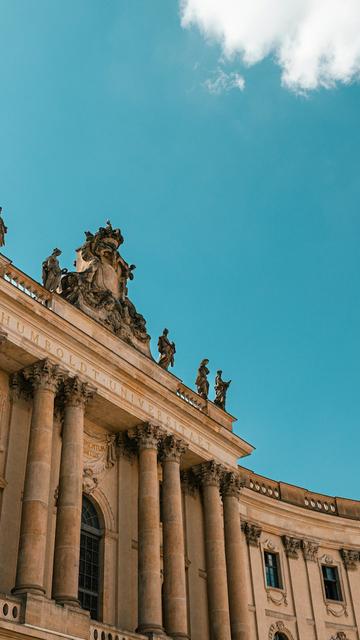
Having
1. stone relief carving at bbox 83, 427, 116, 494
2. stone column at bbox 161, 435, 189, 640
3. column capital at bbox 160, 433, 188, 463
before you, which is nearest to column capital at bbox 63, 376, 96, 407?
stone relief carving at bbox 83, 427, 116, 494

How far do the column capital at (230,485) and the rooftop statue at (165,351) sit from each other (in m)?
5.17

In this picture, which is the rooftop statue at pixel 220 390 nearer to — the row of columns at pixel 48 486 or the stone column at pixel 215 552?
the stone column at pixel 215 552

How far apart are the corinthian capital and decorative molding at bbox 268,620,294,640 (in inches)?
653

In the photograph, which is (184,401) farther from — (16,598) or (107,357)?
(16,598)

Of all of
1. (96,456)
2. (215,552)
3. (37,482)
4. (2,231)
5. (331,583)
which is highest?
(2,231)

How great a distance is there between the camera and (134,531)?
27703 mm

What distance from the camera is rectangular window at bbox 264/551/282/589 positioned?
118ft

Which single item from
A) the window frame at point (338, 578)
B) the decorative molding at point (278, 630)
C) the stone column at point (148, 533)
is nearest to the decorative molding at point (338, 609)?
Result: the window frame at point (338, 578)

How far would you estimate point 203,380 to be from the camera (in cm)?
3444

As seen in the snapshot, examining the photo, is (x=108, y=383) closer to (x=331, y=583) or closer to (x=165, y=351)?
(x=165, y=351)

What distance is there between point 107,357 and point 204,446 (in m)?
6.75

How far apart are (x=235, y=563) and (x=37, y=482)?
11.1m

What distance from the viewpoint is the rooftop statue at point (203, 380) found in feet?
112

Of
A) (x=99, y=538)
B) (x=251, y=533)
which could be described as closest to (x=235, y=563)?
(x=251, y=533)
